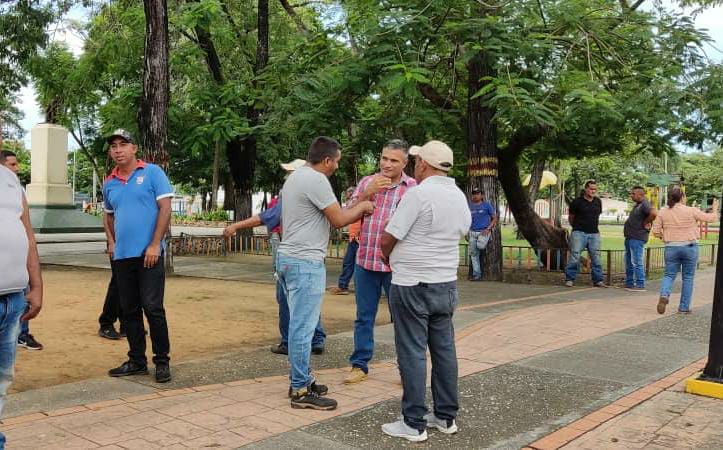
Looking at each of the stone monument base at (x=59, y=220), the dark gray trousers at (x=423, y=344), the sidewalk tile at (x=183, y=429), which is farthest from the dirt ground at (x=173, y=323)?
the stone monument base at (x=59, y=220)

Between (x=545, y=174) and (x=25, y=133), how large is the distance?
45541 millimetres

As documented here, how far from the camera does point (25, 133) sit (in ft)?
184

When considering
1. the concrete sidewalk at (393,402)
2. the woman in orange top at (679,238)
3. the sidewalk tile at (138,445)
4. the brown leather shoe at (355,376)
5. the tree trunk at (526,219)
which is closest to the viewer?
the sidewalk tile at (138,445)

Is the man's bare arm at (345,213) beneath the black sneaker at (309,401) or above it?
above

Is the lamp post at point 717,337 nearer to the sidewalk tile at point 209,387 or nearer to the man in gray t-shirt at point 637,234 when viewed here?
the sidewalk tile at point 209,387

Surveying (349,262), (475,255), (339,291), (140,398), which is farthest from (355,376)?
(475,255)

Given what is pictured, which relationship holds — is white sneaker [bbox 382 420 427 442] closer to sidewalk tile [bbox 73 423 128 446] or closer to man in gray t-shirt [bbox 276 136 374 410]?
man in gray t-shirt [bbox 276 136 374 410]

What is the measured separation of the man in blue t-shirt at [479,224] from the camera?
12914 millimetres

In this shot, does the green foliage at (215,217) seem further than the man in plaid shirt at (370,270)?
Yes

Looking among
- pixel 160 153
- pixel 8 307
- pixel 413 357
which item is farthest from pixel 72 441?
pixel 160 153

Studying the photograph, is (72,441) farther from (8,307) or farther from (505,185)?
(505,185)

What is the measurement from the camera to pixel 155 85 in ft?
39.4

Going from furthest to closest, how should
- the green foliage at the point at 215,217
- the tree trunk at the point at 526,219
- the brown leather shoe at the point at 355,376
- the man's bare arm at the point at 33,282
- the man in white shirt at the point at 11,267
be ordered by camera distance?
the green foliage at the point at 215,217, the tree trunk at the point at 526,219, the brown leather shoe at the point at 355,376, the man's bare arm at the point at 33,282, the man in white shirt at the point at 11,267

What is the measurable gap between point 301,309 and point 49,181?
1718 cm
